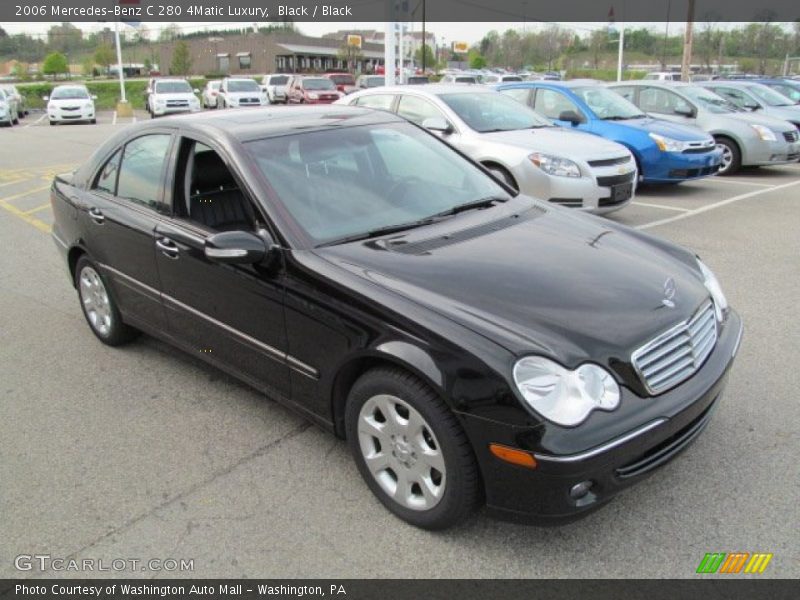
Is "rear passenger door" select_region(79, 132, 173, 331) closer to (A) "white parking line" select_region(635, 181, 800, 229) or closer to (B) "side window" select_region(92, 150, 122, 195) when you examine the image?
(B) "side window" select_region(92, 150, 122, 195)

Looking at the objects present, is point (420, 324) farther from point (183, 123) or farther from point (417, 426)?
point (183, 123)

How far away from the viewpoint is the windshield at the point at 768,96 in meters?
15.0

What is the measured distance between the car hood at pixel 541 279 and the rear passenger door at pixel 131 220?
4.62 feet

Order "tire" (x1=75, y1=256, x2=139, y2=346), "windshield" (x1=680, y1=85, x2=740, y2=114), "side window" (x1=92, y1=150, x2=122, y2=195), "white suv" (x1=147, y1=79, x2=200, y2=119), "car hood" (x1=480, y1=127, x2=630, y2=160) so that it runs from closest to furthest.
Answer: "side window" (x1=92, y1=150, x2=122, y2=195) < "tire" (x1=75, y1=256, x2=139, y2=346) < "car hood" (x1=480, y1=127, x2=630, y2=160) < "windshield" (x1=680, y1=85, x2=740, y2=114) < "white suv" (x1=147, y1=79, x2=200, y2=119)

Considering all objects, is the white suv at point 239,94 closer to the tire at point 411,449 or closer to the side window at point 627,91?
the side window at point 627,91

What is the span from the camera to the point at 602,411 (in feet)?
7.93

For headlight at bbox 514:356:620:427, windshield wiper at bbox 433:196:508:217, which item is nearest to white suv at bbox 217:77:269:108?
windshield wiper at bbox 433:196:508:217

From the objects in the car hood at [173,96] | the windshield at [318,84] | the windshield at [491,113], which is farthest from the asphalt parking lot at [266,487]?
the windshield at [318,84]

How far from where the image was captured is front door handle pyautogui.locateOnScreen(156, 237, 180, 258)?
370 cm

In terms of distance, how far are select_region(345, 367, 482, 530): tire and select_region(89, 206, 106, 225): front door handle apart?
2394 millimetres

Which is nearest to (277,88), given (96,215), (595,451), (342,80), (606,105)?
(342,80)

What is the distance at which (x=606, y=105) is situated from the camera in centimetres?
1033
